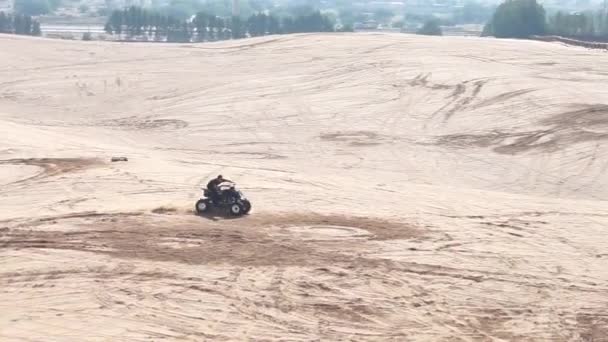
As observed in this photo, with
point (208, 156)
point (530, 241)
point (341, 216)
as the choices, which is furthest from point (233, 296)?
point (208, 156)

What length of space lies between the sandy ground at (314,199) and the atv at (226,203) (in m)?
0.38

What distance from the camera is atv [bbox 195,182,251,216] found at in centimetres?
2008

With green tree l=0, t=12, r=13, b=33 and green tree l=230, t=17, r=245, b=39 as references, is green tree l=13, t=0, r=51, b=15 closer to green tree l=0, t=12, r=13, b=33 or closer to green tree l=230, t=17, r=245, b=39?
green tree l=0, t=12, r=13, b=33

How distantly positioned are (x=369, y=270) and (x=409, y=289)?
1011 millimetres

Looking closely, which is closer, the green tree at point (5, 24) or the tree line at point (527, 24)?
the tree line at point (527, 24)

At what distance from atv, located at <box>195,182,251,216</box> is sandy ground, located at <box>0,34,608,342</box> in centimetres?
38

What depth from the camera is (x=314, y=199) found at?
2202 centimetres

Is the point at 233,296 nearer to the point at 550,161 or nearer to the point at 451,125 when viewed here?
the point at 550,161

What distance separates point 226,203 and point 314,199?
8.61ft

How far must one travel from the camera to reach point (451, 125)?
3262 centimetres

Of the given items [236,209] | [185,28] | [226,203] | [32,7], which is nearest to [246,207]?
[236,209]

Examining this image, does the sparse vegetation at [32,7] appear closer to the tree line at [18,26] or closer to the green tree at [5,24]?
the green tree at [5,24]

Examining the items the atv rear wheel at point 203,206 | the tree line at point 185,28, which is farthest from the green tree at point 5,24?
the atv rear wheel at point 203,206

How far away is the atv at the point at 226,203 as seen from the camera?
20078mm
